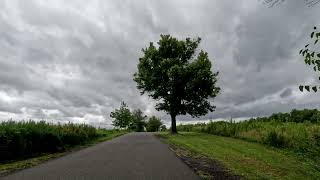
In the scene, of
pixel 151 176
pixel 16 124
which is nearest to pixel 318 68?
pixel 151 176

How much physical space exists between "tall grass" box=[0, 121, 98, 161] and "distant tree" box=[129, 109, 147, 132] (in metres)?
85.6

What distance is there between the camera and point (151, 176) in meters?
10.5

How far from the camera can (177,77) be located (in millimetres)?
46000

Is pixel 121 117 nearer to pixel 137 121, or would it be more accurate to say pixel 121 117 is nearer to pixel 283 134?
pixel 137 121

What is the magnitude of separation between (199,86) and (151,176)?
36.0 m

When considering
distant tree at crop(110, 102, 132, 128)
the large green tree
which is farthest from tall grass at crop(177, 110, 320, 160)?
distant tree at crop(110, 102, 132, 128)

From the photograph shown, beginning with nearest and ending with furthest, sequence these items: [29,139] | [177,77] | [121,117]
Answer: [29,139] → [177,77] → [121,117]

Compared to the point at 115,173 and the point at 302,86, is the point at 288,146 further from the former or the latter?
the point at 302,86

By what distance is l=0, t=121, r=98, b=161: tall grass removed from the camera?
15492mm

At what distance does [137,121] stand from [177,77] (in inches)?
2720

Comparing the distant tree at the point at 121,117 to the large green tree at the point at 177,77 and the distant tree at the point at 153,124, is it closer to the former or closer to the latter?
the distant tree at the point at 153,124

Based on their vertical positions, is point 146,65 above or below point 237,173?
above

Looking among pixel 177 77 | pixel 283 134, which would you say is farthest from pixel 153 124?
pixel 283 134

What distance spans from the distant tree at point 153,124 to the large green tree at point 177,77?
212 ft
